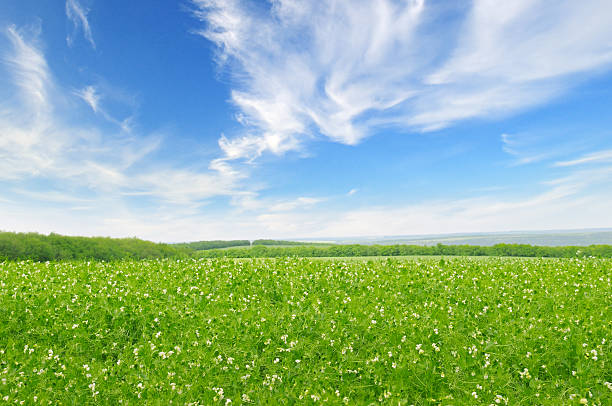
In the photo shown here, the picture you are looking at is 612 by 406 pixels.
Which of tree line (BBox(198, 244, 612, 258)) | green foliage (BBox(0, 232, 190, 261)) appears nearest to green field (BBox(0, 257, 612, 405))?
green foliage (BBox(0, 232, 190, 261))

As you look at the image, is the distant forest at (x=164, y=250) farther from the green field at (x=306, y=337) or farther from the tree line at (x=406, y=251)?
the green field at (x=306, y=337)

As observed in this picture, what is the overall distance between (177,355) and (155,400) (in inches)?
49.6

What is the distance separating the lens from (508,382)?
22.1ft

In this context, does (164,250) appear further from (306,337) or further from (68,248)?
(306,337)

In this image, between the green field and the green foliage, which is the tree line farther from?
the green field

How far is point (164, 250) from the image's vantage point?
20062mm

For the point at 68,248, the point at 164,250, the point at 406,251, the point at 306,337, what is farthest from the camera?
the point at 406,251

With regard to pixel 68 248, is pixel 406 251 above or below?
below

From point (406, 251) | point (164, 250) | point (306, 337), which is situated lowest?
point (306, 337)

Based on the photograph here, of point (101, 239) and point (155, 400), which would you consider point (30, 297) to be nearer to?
point (155, 400)

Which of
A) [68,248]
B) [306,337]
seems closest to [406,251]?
[306,337]

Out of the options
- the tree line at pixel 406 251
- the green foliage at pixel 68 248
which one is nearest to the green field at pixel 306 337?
the green foliage at pixel 68 248

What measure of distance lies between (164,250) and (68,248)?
437 cm

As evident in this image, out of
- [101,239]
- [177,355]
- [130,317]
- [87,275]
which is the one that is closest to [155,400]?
[177,355]
